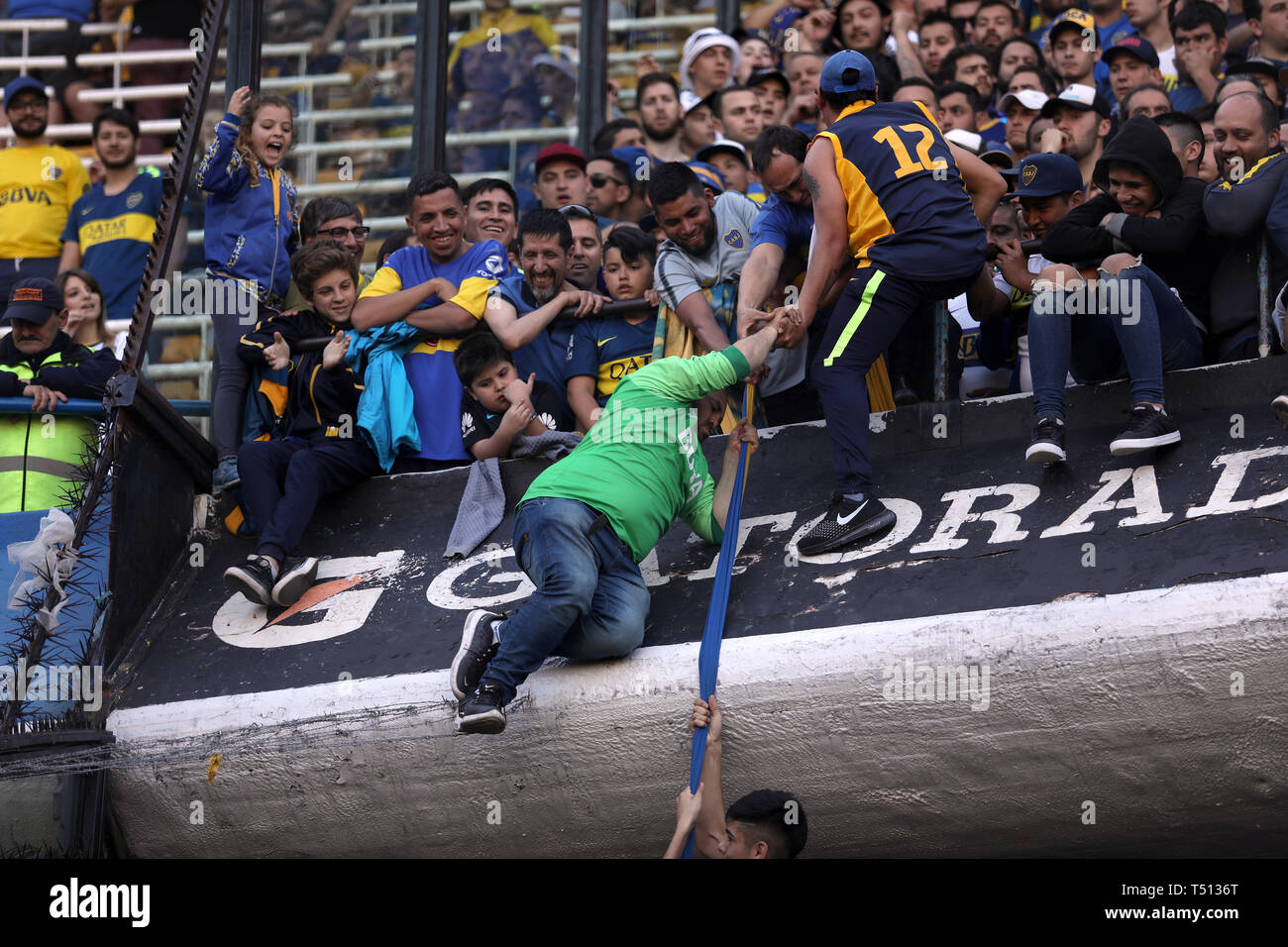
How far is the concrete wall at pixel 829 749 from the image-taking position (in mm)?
6086

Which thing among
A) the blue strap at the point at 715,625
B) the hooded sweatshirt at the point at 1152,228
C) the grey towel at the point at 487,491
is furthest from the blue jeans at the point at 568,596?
the hooded sweatshirt at the point at 1152,228

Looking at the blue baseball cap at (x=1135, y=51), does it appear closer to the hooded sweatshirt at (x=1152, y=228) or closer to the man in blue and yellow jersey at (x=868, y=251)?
the hooded sweatshirt at (x=1152, y=228)

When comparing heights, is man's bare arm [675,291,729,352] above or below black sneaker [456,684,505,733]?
above

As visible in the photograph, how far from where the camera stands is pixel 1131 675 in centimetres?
608

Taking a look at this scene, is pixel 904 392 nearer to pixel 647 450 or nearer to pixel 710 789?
pixel 647 450

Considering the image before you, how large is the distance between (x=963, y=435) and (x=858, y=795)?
175cm

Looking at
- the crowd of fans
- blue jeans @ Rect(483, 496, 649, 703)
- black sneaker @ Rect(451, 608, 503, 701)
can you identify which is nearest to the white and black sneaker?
the crowd of fans

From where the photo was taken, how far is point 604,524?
677 cm

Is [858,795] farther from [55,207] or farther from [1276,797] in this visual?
[55,207]

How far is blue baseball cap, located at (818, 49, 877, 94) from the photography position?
752 centimetres

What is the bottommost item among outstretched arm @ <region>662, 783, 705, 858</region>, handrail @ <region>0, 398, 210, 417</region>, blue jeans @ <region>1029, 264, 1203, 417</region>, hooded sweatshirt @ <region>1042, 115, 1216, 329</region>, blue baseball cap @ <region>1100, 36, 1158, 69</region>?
outstretched arm @ <region>662, 783, 705, 858</region>

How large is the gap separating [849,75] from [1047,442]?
1843 mm

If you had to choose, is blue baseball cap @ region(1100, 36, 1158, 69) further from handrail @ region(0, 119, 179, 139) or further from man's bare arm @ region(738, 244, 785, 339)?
handrail @ region(0, 119, 179, 139)

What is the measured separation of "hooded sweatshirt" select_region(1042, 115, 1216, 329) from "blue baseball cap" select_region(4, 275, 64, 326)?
4.85 m
